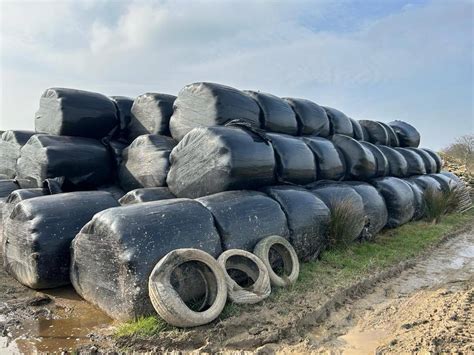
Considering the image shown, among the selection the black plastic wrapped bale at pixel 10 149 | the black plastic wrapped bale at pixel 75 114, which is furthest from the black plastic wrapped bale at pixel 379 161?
the black plastic wrapped bale at pixel 10 149

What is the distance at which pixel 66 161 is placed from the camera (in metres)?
4.81

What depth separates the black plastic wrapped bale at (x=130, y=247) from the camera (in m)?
2.89

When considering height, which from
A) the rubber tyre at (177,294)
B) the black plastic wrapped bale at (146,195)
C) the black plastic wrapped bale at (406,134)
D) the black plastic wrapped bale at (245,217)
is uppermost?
the black plastic wrapped bale at (406,134)

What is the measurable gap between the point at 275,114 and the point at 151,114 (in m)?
1.70

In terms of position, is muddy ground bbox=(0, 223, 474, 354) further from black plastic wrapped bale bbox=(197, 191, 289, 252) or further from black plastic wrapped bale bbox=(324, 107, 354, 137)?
black plastic wrapped bale bbox=(324, 107, 354, 137)

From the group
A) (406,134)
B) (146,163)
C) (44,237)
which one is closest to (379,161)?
(406,134)

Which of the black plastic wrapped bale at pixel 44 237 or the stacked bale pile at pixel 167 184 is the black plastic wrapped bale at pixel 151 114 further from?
the black plastic wrapped bale at pixel 44 237

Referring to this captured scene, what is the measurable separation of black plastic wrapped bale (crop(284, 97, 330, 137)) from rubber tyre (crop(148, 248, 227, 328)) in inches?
139

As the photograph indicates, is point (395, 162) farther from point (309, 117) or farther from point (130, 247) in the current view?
point (130, 247)

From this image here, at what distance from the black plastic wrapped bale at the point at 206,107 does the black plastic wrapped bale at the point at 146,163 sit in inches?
11.4

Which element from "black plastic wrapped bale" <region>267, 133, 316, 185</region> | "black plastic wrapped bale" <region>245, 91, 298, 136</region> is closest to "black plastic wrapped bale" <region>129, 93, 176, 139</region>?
"black plastic wrapped bale" <region>245, 91, 298, 136</region>

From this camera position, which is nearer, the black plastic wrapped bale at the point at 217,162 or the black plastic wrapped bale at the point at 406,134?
the black plastic wrapped bale at the point at 217,162

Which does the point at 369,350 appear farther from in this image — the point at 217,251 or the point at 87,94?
the point at 87,94

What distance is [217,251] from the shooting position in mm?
3451
